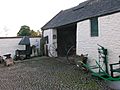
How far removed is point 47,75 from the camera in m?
12.7

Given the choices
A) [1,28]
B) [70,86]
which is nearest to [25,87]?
[70,86]

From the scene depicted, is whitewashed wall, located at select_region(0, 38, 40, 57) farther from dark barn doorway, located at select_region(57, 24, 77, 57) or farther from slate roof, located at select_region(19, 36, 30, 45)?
dark barn doorway, located at select_region(57, 24, 77, 57)

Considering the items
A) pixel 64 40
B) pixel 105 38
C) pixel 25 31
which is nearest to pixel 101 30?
pixel 105 38

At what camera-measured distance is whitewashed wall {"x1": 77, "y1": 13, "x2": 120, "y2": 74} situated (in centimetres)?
1132

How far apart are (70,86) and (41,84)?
1350mm

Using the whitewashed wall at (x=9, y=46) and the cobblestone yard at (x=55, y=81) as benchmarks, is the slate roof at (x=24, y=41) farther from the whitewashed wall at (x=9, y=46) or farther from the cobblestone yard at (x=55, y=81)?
the cobblestone yard at (x=55, y=81)

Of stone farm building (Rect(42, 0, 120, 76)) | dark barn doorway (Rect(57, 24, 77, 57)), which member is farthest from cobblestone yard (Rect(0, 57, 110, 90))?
dark barn doorway (Rect(57, 24, 77, 57))

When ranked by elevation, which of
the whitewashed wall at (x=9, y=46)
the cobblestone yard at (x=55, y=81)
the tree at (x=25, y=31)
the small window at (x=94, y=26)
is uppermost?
the tree at (x=25, y=31)

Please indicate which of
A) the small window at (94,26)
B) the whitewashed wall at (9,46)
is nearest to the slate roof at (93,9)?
the small window at (94,26)

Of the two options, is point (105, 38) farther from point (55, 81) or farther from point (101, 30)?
point (55, 81)

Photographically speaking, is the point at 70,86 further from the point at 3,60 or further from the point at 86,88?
the point at 3,60

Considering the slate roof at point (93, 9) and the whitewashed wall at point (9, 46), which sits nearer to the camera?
the slate roof at point (93, 9)

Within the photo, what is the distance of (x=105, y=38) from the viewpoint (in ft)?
39.8

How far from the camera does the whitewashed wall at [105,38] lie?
11.3 meters
